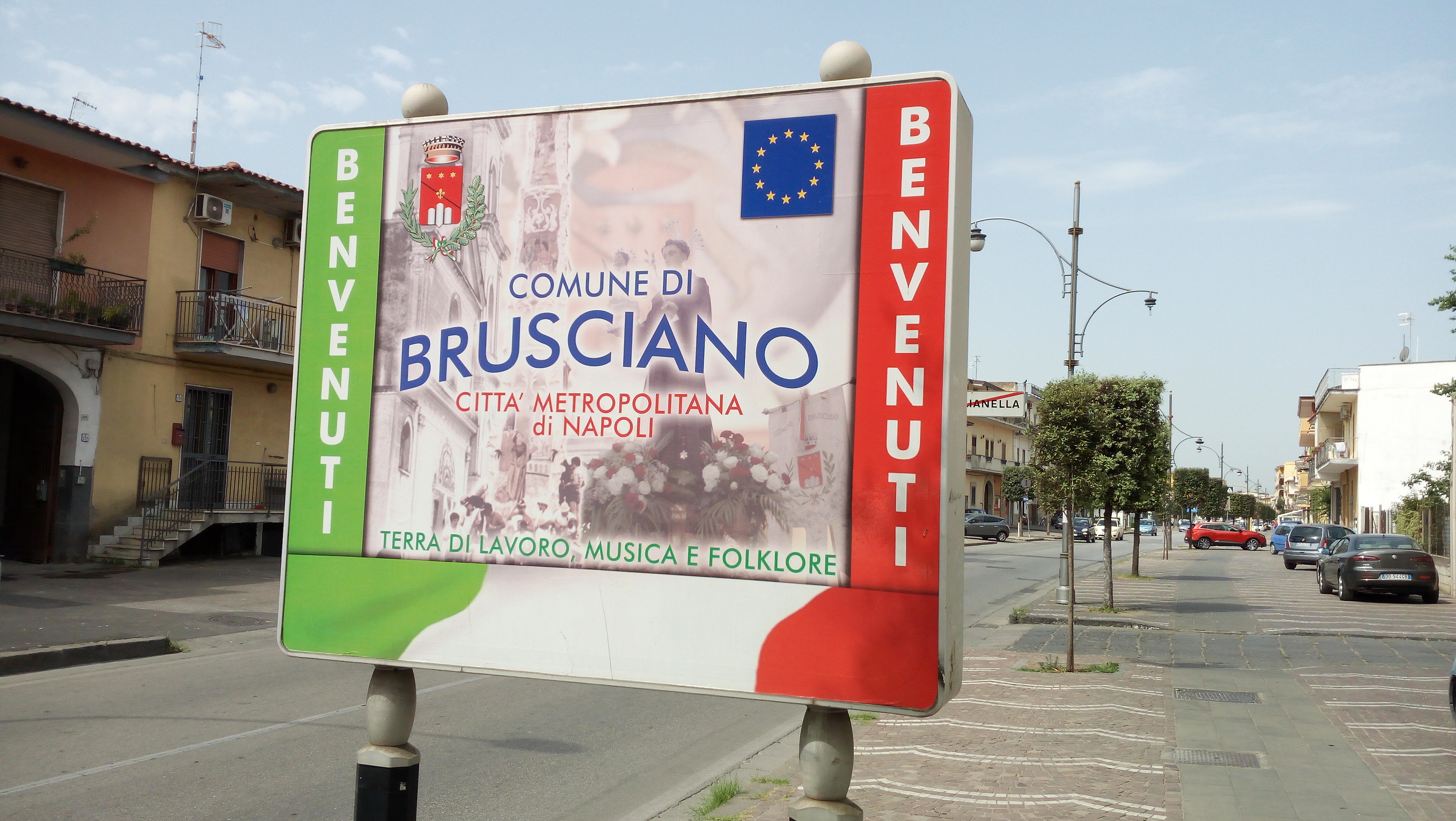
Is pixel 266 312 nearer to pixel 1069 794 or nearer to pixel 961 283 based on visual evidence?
pixel 1069 794

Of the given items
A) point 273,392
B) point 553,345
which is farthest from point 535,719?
point 273,392

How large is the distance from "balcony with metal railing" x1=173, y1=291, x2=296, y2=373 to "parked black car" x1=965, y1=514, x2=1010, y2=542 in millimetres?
40674

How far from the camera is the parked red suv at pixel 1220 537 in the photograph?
59719 millimetres

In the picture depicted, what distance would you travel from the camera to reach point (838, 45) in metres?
2.34

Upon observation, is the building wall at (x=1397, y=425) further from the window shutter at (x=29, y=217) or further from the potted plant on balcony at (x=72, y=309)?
the window shutter at (x=29, y=217)

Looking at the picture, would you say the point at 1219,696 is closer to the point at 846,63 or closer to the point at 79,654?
the point at 846,63

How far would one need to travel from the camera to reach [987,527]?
186 ft

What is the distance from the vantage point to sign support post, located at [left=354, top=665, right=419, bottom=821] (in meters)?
2.71

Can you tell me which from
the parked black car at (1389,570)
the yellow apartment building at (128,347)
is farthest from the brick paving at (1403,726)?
the yellow apartment building at (128,347)

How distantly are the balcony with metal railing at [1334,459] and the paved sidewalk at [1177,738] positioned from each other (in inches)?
1663

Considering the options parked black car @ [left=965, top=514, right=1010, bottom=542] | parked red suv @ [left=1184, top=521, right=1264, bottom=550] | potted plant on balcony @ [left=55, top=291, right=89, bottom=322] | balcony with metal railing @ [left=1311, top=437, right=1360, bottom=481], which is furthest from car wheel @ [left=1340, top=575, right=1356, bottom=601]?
parked red suv @ [left=1184, top=521, right=1264, bottom=550]

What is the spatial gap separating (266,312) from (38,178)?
Result: 5144 millimetres

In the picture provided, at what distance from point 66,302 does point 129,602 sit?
271 inches

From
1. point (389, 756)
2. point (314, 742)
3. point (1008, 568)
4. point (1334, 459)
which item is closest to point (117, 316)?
point (314, 742)
